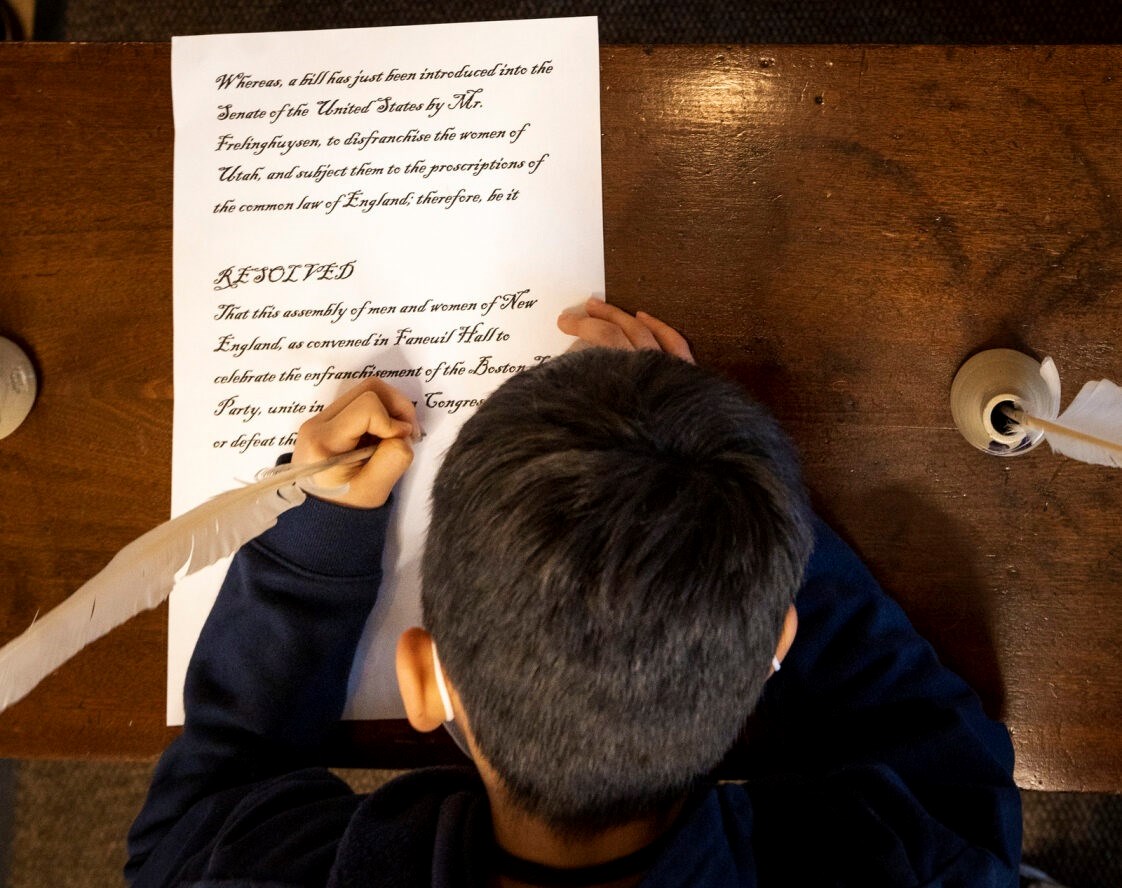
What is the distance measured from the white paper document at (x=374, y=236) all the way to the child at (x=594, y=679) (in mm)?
33

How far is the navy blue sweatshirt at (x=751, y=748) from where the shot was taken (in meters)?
0.48

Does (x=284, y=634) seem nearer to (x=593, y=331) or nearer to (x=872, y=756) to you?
(x=593, y=331)

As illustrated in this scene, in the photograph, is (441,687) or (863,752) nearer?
(441,687)

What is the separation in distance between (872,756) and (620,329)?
35 centimetres

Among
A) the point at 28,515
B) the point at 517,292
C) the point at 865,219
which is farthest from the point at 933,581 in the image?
the point at 28,515

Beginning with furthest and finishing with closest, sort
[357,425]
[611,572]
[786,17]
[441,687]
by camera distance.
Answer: [786,17], [357,425], [441,687], [611,572]

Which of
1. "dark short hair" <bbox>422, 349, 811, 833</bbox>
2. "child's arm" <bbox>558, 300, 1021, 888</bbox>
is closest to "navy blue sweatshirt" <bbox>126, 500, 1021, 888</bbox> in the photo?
"child's arm" <bbox>558, 300, 1021, 888</bbox>

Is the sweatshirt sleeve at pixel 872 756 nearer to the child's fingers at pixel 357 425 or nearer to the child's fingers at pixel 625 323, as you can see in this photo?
the child's fingers at pixel 625 323

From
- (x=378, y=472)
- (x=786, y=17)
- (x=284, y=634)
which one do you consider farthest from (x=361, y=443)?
(x=786, y=17)

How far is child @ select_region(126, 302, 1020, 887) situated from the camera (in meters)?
0.33

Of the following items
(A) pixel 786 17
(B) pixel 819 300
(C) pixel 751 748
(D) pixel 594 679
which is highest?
(A) pixel 786 17

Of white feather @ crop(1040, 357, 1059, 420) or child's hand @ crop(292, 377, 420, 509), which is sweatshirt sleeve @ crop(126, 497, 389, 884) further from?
white feather @ crop(1040, 357, 1059, 420)

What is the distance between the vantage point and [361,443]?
1.87 ft

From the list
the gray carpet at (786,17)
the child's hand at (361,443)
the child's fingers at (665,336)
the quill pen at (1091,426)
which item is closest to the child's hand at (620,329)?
the child's fingers at (665,336)
